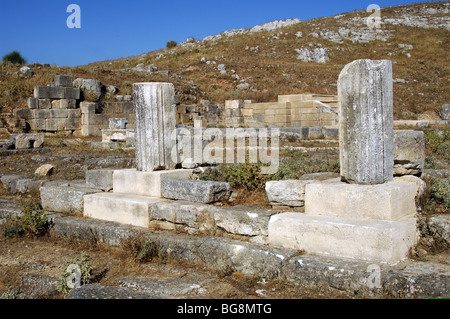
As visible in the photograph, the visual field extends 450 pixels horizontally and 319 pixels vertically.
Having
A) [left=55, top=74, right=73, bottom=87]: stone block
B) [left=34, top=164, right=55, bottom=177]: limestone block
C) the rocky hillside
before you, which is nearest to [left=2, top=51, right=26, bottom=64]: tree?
the rocky hillside

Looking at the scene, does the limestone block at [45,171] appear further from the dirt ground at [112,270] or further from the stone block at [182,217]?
the stone block at [182,217]

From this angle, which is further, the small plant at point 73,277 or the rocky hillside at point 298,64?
the rocky hillside at point 298,64

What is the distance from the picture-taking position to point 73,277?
405 centimetres

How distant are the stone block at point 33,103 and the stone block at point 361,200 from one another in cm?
1727

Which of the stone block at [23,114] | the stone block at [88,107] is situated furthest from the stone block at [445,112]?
the stone block at [23,114]

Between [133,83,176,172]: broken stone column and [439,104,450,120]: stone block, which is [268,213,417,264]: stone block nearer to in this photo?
[133,83,176,172]: broken stone column

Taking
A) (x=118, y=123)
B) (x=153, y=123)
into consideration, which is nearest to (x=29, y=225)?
(x=153, y=123)

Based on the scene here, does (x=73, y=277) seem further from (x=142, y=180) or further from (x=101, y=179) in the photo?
(x=101, y=179)

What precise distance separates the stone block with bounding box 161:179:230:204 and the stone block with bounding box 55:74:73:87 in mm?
15718

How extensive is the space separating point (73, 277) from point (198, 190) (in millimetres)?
1850

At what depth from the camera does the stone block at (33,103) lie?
1870 centimetres

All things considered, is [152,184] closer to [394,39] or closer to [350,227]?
[350,227]

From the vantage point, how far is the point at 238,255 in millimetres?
4277

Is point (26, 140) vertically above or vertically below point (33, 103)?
below
